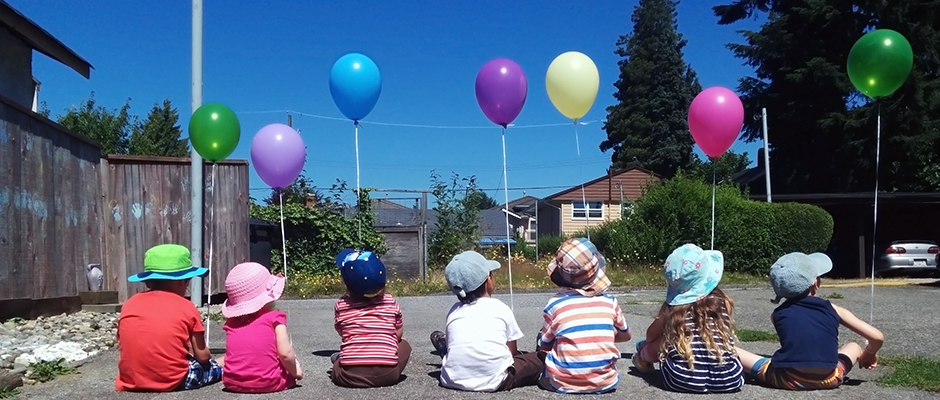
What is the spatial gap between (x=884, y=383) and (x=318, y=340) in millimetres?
5288

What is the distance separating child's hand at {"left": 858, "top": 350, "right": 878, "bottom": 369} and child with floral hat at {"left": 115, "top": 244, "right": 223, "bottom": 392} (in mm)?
4782

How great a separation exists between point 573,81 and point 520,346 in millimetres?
2902

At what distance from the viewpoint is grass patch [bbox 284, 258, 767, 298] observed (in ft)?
46.0

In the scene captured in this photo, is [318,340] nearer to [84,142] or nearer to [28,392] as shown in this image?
[28,392]

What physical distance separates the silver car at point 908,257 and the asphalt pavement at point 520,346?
5.81 metres

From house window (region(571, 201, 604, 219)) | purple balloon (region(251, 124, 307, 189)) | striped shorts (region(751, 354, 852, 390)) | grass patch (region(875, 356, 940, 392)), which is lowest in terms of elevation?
grass patch (region(875, 356, 940, 392))

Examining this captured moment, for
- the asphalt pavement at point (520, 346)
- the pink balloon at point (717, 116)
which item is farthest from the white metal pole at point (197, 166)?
the pink balloon at point (717, 116)

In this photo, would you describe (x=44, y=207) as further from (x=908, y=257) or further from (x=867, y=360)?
(x=908, y=257)

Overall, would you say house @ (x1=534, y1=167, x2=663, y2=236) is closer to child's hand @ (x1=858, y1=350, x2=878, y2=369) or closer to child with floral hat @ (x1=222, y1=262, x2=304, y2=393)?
child's hand @ (x1=858, y1=350, x2=878, y2=369)

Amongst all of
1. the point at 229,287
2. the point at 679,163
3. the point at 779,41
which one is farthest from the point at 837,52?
the point at 229,287

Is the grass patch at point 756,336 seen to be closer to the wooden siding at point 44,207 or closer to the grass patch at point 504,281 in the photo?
the grass patch at point 504,281

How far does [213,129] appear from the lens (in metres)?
7.47

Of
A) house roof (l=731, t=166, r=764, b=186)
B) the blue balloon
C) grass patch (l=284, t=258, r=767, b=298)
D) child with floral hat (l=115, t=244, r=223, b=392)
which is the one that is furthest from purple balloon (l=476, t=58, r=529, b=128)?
house roof (l=731, t=166, r=764, b=186)

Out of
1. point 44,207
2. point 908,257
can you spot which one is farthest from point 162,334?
point 908,257
